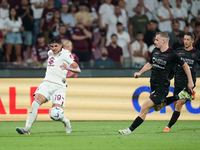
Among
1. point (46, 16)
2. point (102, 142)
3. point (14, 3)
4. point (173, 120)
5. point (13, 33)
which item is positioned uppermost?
point (14, 3)

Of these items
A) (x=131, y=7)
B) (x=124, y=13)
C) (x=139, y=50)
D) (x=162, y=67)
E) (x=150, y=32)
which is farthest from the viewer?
(x=131, y=7)

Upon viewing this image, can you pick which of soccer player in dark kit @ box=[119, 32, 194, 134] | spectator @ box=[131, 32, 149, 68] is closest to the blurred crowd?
spectator @ box=[131, 32, 149, 68]

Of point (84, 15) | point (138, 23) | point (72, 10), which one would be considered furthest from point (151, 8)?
point (72, 10)

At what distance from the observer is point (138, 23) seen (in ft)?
45.1

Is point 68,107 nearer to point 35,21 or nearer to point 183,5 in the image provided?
point 35,21

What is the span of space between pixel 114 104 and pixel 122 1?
16.8 ft

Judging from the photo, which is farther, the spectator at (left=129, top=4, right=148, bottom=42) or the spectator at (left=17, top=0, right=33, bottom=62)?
the spectator at (left=129, top=4, right=148, bottom=42)

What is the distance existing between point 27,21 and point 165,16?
515 cm

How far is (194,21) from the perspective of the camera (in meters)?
13.9

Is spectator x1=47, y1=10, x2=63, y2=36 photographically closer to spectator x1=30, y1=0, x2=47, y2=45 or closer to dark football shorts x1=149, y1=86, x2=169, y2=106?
spectator x1=30, y1=0, x2=47, y2=45

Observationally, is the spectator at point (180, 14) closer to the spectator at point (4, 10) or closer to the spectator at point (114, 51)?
the spectator at point (114, 51)

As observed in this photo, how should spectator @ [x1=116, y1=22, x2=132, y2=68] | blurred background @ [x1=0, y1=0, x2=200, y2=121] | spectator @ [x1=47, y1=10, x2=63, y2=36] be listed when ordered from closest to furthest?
blurred background @ [x1=0, y1=0, x2=200, y2=121] < spectator @ [x1=47, y1=10, x2=63, y2=36] < spectator @ [x1=116, y1=22, x2=132, y2=68]

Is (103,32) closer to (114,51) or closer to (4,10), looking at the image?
(114,51)

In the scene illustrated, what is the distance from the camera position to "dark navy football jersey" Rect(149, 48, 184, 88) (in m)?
7.09
